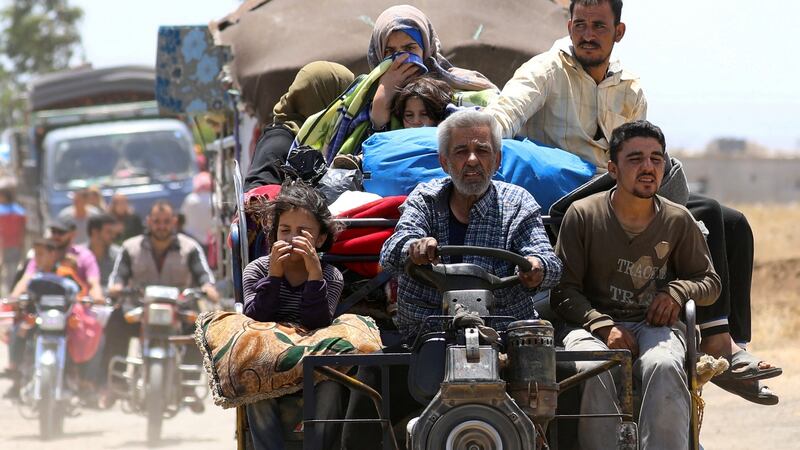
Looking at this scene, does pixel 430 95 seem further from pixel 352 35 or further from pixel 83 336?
pixel 83 336

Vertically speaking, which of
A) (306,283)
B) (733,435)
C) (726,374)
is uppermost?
(306,283)

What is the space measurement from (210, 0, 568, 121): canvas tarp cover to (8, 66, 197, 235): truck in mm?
10900

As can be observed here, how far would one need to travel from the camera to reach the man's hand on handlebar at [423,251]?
220 inches

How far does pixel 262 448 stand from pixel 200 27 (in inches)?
248

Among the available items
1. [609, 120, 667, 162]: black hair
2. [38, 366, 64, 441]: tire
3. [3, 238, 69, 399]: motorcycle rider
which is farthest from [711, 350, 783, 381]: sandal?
[3, 238, 69, 399]: motorcycle rider

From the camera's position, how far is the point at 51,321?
1212cm

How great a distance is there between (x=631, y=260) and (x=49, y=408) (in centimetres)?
695

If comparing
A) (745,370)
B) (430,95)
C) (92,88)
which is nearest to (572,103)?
(430,95)

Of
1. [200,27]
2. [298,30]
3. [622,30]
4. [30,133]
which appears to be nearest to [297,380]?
[622,30]

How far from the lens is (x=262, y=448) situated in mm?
5703

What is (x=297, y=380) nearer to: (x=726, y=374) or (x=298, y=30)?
(x=726, y=374)

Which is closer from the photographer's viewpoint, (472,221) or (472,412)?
(472,412)

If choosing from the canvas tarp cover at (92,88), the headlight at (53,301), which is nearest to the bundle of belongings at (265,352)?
the headlight at (53,301)

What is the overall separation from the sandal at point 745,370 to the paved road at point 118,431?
5.00 meters
